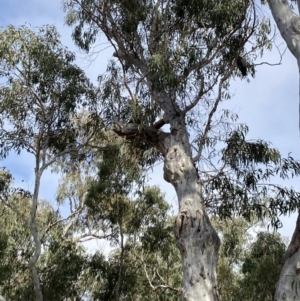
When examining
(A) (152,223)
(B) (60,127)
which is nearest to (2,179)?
(B) (60,127)

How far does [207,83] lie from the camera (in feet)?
20.8

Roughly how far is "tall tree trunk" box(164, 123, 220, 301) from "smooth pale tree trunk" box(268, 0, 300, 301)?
0.86 meters

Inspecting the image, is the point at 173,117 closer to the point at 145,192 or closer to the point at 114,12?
the point at 114,12

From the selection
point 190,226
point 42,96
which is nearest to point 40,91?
point 42,96

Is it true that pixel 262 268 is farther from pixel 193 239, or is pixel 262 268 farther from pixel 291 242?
pixel 291 242

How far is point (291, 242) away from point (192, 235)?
1058 millimetres

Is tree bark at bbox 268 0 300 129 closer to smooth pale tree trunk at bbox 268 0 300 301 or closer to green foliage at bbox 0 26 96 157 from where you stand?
smooth pale tree trunk at bbox 268 0 300 301

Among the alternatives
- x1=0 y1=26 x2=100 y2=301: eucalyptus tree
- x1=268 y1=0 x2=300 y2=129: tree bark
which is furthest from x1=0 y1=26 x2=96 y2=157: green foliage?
x1=268 y1=0 x2=300 y2=129: tree bark

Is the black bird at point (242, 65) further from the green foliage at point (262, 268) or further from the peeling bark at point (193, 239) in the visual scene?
the green foliage at point (262, 268)

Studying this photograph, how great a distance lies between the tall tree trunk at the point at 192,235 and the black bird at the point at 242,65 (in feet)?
5.75

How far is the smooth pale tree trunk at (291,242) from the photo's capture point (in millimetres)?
3570

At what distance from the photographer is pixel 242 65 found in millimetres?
6625

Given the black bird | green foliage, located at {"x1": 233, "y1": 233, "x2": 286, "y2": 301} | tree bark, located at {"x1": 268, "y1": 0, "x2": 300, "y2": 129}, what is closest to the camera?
tree bark, located at {"x1": 268, "y1": 0, "x2": 300, "y2": 129}

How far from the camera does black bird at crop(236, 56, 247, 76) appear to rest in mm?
6496
